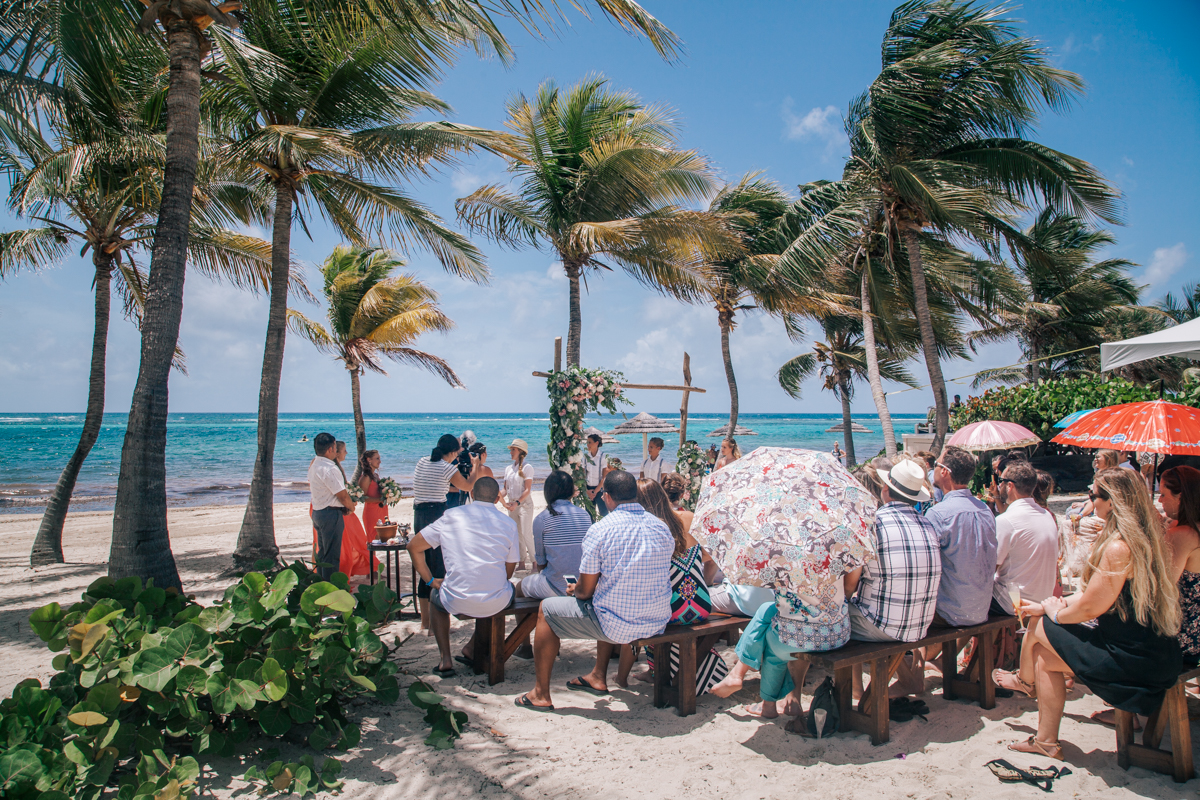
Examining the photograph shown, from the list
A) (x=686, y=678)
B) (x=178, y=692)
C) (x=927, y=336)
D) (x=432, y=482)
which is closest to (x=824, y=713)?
(x=686, y=678)

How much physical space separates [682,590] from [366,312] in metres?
12.2

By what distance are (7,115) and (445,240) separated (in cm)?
395

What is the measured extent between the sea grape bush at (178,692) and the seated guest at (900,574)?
2.70 metres

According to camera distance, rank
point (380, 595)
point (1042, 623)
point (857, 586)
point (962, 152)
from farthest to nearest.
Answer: point (962, 152), point (380, 595), point (857, 586), point (1042, 623)

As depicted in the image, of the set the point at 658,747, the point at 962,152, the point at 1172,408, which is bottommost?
the point at 658,747

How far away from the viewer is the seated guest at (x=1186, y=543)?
9.68 ft

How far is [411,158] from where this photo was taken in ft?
23.3

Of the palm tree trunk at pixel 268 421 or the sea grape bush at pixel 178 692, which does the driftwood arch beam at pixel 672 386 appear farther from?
the sea grape bush at pixel 178 692

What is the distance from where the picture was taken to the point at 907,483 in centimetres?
350

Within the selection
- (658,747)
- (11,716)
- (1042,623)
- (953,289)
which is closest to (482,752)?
(658,747)

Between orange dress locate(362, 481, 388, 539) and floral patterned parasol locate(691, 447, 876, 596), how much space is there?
16.9 ft

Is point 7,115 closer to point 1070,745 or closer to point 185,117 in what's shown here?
point 185,117

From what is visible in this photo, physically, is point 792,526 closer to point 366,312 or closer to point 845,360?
point 366,312

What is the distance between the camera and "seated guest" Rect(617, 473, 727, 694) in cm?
399
